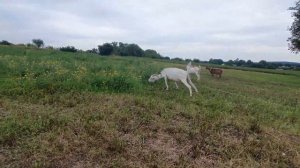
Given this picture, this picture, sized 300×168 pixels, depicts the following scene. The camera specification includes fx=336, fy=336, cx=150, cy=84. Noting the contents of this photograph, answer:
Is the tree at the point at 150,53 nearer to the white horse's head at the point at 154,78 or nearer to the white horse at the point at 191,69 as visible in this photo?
the white horse at the point at 191,69

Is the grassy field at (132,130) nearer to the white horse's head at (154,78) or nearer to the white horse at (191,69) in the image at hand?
the white horse at (191,69)

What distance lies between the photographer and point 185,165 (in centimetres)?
618

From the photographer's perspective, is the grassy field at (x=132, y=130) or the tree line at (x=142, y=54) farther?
the tree line at (x=142, y=54)

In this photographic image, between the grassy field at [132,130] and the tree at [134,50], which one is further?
the tree at [134,50]

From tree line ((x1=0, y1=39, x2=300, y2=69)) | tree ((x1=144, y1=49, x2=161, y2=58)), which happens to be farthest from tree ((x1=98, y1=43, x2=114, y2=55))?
tree ((x1=144, y1=49, x2=161, y2=58))

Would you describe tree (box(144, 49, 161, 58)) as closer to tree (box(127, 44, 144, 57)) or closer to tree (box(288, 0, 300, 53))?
tree (box(127, 44, 144, 57))

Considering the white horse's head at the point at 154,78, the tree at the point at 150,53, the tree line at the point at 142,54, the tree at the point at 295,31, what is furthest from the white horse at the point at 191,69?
the tree at the point at 150,53

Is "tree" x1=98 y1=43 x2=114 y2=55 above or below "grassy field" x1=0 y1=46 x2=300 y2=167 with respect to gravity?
above

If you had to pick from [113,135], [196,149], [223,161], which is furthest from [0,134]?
[223,161]

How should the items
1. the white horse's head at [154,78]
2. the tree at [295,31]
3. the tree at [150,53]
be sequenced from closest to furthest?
the white horse's head at [154,78], the tree at [295,31], the tree at [150,53]

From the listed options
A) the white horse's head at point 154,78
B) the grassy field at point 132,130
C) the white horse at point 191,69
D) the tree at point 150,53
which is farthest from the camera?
the tree at point 150,53

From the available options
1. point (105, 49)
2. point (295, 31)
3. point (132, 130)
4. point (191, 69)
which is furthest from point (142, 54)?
point (132, 130)

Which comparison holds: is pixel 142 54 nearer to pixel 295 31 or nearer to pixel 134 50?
pixel 134 50

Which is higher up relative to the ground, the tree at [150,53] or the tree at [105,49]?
the tree at [105,49]
